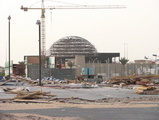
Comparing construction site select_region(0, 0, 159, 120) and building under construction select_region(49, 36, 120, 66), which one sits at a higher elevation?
building under construction select_region(49, 36, 120, 66)

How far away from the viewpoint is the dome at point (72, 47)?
550 feet

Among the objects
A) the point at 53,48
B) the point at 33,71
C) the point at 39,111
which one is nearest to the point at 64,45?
the point at 53,48

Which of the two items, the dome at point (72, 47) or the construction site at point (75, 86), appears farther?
the dome at point (72, 47)

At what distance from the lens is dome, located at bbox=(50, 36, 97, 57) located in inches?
6604

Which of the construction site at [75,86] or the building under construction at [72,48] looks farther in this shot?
the building under construction at [72,48]

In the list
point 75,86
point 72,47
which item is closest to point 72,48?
point 72,47

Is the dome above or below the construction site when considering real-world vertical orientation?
above

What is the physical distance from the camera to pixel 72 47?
559 ft

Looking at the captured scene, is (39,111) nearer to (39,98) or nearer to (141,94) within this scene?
(39,98)

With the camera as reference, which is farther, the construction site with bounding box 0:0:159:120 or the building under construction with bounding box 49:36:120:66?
the building under construction with bounding box 49:36:120:66

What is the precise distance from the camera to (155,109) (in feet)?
47.8

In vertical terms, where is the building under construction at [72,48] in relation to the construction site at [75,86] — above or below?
above

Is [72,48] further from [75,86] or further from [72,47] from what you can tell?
[75,86]

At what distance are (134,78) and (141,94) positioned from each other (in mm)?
14863
